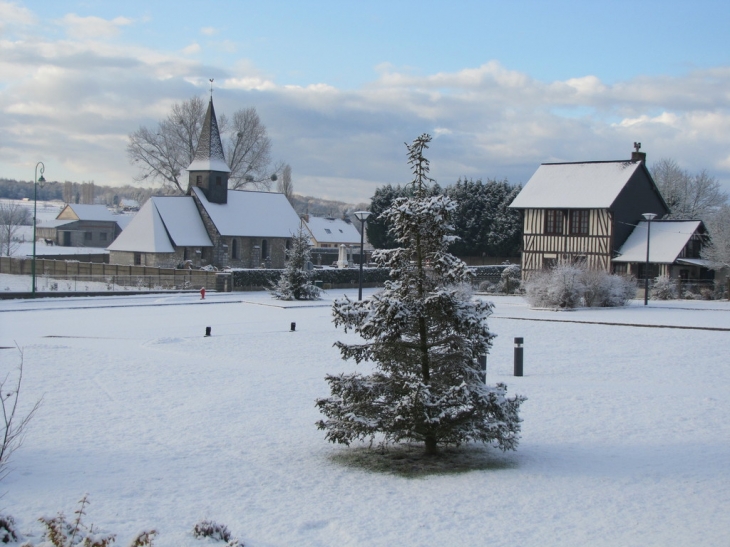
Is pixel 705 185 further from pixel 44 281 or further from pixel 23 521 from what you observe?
pixel 23 521

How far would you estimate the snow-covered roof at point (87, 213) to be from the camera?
88.2 m

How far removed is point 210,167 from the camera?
5719 centimetres

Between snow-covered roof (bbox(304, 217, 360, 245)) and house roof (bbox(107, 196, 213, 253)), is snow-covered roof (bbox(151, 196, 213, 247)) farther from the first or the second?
snow-covered roof (bbox(304, 217, 360, 245))

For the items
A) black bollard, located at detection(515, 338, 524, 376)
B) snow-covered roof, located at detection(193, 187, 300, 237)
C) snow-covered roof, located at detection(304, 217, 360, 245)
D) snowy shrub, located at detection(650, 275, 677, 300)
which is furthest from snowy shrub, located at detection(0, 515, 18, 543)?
snow-covered roof, located at detection(304, 217, 360, 245)

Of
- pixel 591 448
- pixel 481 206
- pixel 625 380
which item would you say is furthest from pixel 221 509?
pixel 481 206

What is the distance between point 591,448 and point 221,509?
192 inches

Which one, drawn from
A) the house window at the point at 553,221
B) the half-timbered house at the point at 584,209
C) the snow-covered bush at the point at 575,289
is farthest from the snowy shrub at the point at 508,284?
the snow-covered bush at the point at 575,289

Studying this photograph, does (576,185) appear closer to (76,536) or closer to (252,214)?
(252,214)

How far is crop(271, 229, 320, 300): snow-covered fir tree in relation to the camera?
36219 millimetres

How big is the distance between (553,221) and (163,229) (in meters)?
28.1

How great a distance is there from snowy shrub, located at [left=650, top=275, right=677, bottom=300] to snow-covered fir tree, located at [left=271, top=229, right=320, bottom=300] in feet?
59.3

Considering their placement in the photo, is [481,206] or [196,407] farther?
[481,206]

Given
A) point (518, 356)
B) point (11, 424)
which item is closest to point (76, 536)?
point (11, 424)

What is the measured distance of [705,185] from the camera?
2547 inches
